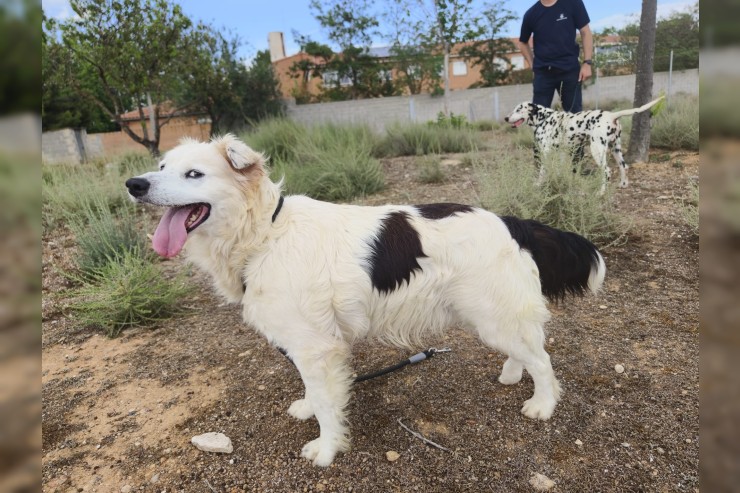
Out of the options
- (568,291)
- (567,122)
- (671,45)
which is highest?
(671,45)

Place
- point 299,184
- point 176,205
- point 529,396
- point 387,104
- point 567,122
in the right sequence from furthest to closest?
1. point 387,104
2. point 299,184
3. point 567,122
4. point 529,396
5. point 176,205

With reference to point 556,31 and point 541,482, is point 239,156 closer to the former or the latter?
point 541,482

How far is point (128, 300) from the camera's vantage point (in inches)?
150

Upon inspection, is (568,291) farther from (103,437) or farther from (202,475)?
(103,437)

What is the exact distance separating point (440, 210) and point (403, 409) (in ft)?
4.10

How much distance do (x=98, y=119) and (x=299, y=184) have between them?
94.0 feet

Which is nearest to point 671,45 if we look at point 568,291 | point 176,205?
point 568,291

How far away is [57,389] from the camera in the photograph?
10.4ft

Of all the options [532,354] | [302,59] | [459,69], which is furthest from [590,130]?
[459,69]

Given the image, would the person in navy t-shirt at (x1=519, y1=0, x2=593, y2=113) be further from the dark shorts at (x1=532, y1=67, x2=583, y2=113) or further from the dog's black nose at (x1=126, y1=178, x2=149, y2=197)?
the dog's black nose at (x1=126, y1=178, x2=149, y2=197)

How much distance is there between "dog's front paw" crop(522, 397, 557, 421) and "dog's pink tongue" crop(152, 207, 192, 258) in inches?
85.2

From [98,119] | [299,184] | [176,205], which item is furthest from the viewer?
[98,119]

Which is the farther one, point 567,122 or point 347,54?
point 347,54

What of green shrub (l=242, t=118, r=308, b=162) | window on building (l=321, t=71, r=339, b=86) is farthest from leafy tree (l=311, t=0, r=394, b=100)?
green shrub (l=242, t=118, r=308, b=162)
